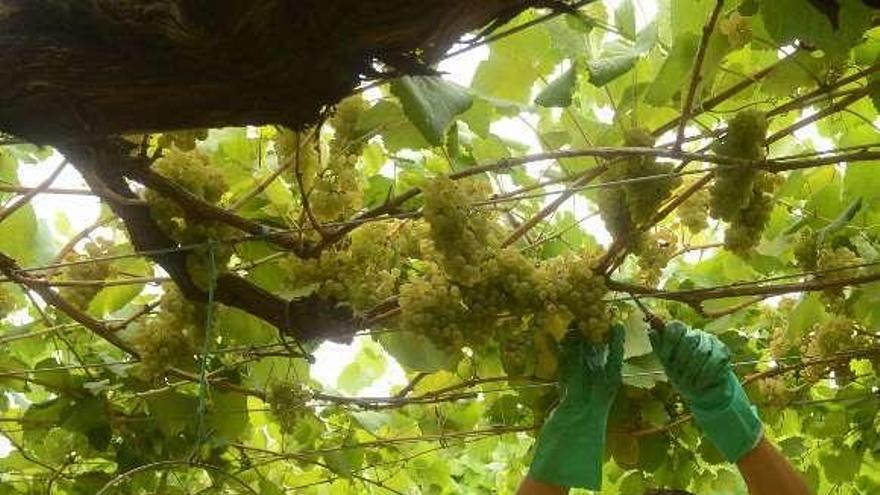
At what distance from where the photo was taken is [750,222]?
125 cm

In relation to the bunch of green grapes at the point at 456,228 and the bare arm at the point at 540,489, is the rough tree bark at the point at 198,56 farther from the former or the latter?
the bare arm at the point at 540,489

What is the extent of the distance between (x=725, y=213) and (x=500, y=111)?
0.45 metres

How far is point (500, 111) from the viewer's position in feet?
5.02

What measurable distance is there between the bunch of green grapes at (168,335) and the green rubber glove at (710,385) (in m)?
0.77

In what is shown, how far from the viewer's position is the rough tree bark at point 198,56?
0.92m

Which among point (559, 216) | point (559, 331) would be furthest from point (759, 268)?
point (559, 331)

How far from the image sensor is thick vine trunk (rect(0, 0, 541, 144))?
921 millimetres

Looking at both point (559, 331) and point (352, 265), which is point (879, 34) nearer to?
point (559, 331)

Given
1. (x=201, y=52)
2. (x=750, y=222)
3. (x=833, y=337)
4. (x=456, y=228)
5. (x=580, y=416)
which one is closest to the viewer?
(x=201, y=52)

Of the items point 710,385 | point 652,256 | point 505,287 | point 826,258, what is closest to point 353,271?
point 505,287

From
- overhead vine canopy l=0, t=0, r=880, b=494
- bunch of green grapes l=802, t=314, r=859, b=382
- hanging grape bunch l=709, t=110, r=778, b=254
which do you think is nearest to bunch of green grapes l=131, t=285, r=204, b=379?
overhead vine canopy l=0, t=0, r=880, b=494

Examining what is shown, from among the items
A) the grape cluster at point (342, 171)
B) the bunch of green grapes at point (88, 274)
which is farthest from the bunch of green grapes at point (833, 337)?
the bunch of green grapes at point (88, 274)

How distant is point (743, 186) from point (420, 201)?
64 centimetres

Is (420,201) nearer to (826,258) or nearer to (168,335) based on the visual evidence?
(168,335)
